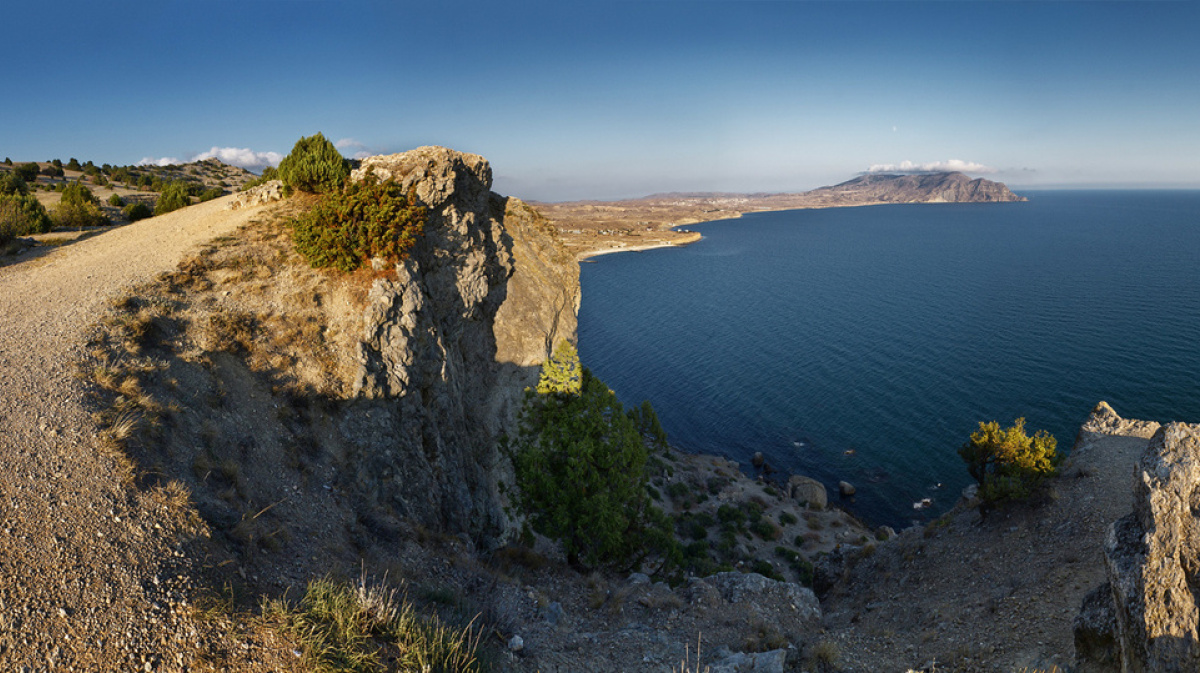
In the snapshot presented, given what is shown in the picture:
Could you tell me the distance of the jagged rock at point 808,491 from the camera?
149ft

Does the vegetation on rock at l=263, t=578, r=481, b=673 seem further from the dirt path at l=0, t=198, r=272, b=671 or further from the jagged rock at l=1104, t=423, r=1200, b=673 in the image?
the jagged rock at l=1104, t=423, r=1200, b=673

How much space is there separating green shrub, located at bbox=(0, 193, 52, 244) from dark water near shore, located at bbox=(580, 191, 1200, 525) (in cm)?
5234

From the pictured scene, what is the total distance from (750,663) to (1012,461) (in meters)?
23.5

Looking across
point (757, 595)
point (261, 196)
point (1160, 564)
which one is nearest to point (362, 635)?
point (1160, 564)

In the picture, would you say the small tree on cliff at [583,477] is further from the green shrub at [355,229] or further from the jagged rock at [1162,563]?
the jagged rock at [1162,563]

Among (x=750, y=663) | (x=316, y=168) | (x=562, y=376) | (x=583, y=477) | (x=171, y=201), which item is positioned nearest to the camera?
(x=750, y=663)

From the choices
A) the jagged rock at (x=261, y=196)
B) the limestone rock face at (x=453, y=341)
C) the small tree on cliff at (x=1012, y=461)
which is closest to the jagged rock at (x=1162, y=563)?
the limestone rock face at (x=453, y=341)

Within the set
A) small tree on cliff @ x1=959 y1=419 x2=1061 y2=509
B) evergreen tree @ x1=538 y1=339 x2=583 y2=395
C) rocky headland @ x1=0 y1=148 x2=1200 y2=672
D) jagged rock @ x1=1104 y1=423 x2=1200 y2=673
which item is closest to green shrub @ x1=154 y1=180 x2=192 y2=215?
rocky headland @ x1=0 y1=148 x2=1200 y2=672

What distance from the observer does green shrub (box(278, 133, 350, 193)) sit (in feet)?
82.8

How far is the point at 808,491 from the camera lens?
153 ft

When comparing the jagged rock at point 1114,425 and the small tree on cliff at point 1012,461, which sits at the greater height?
the jagged rock at point 1114,425

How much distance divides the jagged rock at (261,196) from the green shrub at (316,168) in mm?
509

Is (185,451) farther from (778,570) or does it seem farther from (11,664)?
(778,570)

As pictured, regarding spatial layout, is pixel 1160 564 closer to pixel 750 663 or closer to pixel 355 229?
pixel 750 663
